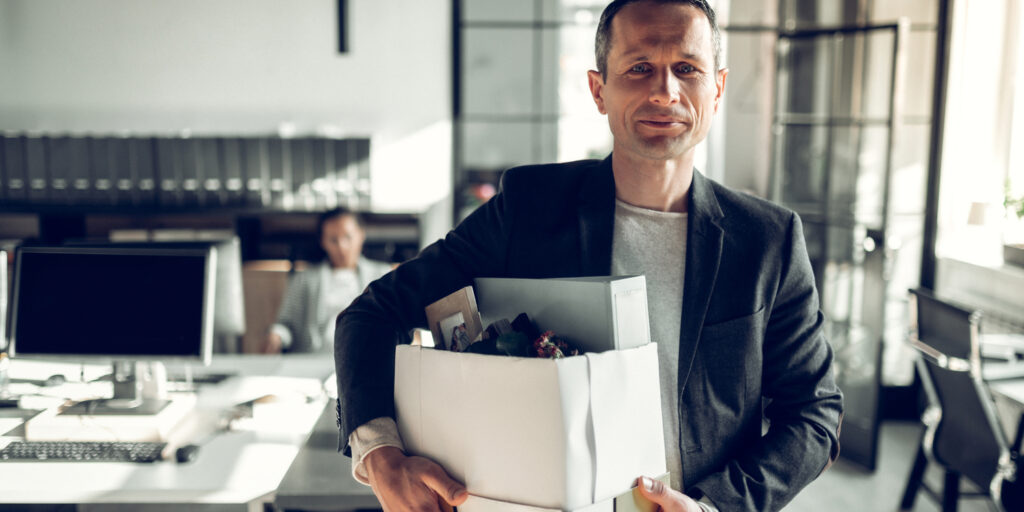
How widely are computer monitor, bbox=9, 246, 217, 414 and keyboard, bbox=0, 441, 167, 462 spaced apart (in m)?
0.19

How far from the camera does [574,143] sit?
5086 millimetres

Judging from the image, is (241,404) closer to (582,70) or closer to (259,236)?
(259,236)

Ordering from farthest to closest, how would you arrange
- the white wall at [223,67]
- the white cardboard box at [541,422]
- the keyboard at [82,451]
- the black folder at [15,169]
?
the white wall at [223,67]
the black folder at [15,169]
the keyboard at [82,451]
the white cardboard box at [541,422]

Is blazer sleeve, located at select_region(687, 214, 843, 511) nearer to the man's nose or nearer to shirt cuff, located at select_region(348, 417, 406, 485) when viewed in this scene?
the man's nose

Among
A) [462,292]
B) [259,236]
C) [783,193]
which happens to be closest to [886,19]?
[783,193]

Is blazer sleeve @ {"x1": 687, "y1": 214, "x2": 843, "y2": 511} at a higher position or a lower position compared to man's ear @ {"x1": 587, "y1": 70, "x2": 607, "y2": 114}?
lower

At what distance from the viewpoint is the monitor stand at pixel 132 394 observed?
1971 mm

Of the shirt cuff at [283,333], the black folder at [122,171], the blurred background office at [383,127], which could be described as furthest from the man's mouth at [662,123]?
the black folder at [122,171]

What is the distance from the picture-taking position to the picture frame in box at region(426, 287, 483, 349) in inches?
33.7

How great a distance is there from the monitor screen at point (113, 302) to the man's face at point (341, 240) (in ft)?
4.91

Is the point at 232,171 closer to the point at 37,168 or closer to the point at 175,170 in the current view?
the point at 175,170

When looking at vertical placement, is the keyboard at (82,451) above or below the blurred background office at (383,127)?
below

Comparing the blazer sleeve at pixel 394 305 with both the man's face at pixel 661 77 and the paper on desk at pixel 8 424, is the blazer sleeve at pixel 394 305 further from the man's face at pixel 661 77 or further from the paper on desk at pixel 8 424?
the paper on desk at pixel 8 424

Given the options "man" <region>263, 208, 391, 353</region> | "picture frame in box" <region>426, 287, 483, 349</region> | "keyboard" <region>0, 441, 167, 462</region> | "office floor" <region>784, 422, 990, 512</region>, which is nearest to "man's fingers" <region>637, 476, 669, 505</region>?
"picture frame in box" <region>426, 287, 483, 349</region>
